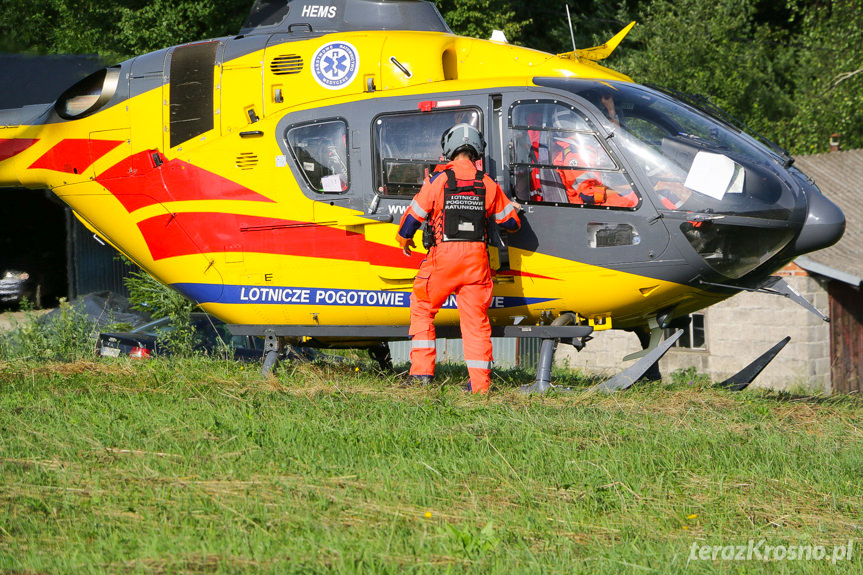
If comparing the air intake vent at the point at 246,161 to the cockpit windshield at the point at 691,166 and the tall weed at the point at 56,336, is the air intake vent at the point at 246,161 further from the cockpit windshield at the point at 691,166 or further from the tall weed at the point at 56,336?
the tall weed at the point at 56,336

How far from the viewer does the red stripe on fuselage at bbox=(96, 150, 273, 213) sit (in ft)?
30.0

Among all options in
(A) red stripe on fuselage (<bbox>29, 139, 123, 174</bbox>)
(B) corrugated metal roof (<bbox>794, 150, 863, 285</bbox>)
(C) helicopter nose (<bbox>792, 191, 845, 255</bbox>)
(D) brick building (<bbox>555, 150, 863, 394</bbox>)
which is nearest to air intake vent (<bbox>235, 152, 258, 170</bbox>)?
(A) red stripe on fuselage (<bbox>29, 139, 123, 174</bbox>)

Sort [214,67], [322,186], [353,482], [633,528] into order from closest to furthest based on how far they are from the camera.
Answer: [633,528] → [353,482] → [322,186] → [214,67]

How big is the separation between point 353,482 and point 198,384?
9.79ft

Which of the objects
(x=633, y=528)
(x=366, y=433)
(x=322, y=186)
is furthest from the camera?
(x=322, y=186)

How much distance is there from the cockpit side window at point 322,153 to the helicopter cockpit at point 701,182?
1.75 m

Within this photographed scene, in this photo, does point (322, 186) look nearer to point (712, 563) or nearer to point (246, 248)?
point (246, 248)

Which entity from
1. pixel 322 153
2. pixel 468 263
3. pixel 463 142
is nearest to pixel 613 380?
pixel 468 263

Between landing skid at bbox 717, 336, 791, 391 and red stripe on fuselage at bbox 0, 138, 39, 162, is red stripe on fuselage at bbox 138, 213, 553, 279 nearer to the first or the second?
red stripe on fuselage at bbox 0, 138, 39, 162

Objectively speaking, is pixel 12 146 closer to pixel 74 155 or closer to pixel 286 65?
pixel 74 155

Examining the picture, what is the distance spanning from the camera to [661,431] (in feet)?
22.4

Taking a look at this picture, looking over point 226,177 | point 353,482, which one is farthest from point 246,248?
point 353,482
